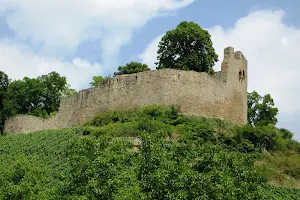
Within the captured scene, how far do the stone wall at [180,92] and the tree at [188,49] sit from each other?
2.37 metres

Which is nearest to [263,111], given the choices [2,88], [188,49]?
[188,49]

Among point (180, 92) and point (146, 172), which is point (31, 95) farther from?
point (146, 172)

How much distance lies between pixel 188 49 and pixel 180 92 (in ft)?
20.0

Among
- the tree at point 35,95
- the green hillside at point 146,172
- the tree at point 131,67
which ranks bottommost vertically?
the green hillside at point 146,172

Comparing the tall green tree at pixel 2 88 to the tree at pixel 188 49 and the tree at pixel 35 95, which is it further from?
the tree at pixel 188 49

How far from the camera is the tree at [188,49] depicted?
4366cm

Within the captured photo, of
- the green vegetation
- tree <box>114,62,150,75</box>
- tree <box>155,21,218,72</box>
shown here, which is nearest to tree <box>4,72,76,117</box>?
the green vegetation

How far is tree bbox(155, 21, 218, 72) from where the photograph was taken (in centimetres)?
4366

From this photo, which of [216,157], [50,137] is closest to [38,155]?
[50,137]

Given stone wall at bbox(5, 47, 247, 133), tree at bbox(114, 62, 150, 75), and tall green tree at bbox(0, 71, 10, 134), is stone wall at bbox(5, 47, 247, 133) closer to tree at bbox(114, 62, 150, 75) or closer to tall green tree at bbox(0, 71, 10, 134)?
tree at bbox(114, 62, 150, 75)

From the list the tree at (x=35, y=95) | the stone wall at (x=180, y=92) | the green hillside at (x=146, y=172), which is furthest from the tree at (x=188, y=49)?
the tree at (x=35, y=95)

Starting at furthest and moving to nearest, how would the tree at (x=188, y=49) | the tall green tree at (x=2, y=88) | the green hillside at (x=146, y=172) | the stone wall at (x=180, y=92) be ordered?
the tall green tree at (x=2, y=88), the tree at (x=188, y=49), the stone wall at (x=180, y=92), the green hillside at (x=146, y=172)

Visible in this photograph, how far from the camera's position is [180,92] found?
129 feet

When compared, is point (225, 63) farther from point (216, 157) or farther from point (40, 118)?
point (216, 157)
